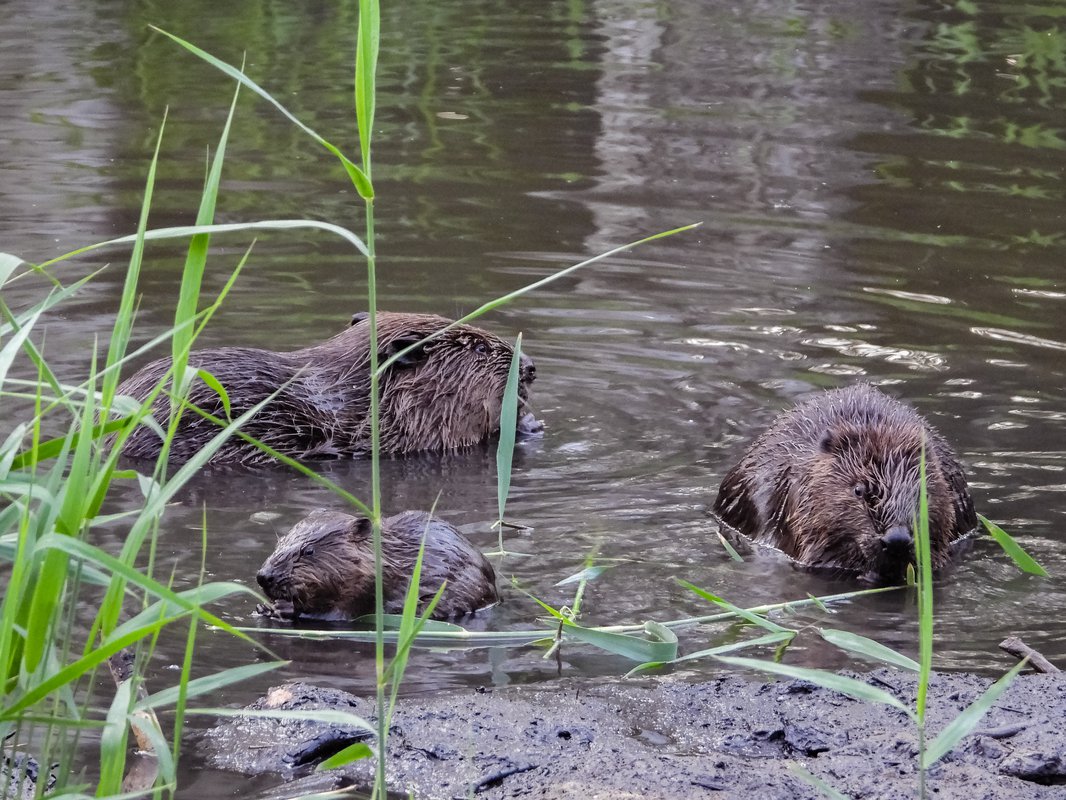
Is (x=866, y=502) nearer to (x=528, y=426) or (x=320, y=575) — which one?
(x=528, y=426)

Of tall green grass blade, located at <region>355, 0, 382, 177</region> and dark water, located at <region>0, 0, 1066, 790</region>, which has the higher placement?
tall green grass blade, located at <region>355, 0, 382, 177</region>

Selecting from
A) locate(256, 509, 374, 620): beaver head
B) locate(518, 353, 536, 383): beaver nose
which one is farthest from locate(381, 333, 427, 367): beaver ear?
locate(256, 509, 374, 620): beaver head

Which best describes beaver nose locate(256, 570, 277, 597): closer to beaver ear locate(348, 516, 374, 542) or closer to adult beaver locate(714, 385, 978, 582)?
beaver ear locate(348, 516, 374, 542)

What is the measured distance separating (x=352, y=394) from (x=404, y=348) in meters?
0.33

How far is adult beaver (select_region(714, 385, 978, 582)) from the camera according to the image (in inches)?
219

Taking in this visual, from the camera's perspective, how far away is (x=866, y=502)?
18.6ft

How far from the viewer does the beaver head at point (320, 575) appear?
4988 mm

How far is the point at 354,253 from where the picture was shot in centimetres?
968

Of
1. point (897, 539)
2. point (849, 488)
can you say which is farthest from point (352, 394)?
point (897, 539)

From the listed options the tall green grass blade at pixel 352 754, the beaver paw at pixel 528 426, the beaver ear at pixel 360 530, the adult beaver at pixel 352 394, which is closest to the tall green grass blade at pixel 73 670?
the tall green grass blade at pixel 352 754

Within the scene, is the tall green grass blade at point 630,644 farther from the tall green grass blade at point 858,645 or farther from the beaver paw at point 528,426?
the beaver paw at point 528,426

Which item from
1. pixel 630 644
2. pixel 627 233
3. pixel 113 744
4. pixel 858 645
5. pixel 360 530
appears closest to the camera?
pixel 113 744

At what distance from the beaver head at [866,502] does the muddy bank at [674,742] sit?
3.97ft

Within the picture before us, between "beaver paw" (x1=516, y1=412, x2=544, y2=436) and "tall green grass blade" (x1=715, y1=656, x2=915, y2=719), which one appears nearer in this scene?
"tall green grass blade" (x1=715, y1=656, x2=915, y2=719)
